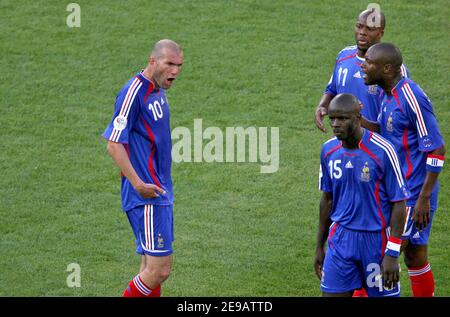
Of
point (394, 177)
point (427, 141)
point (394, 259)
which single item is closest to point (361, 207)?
point (394, 177)

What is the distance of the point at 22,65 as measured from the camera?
1352cm

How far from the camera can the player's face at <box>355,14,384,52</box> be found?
347 inches

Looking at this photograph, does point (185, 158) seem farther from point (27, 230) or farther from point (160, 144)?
point (160, 144)

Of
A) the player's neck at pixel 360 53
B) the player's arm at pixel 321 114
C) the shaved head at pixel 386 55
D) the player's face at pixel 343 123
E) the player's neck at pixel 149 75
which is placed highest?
the player's neck at pixel 360 53

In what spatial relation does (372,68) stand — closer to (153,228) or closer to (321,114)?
(321,114)

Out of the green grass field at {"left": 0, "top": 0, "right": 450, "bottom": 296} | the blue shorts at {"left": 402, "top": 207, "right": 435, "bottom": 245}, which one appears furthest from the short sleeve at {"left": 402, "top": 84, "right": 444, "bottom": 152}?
the green grass field at {"left": 0, "top": 0, "right": 450, "bottom": 296}

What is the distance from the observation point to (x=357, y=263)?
7.26m

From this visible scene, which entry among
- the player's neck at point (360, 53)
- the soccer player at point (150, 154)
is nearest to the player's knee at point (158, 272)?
the soccer player at point (150, 154)

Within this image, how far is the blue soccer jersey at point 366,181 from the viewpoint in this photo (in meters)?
7.15

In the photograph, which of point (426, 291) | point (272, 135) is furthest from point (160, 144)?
point (272, 135)

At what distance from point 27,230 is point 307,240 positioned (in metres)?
2.89

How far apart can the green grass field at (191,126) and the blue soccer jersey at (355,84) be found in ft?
5.61

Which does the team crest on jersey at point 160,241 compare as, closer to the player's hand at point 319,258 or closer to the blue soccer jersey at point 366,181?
the player's hand at point 319,258

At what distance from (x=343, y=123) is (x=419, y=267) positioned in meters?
1.97
